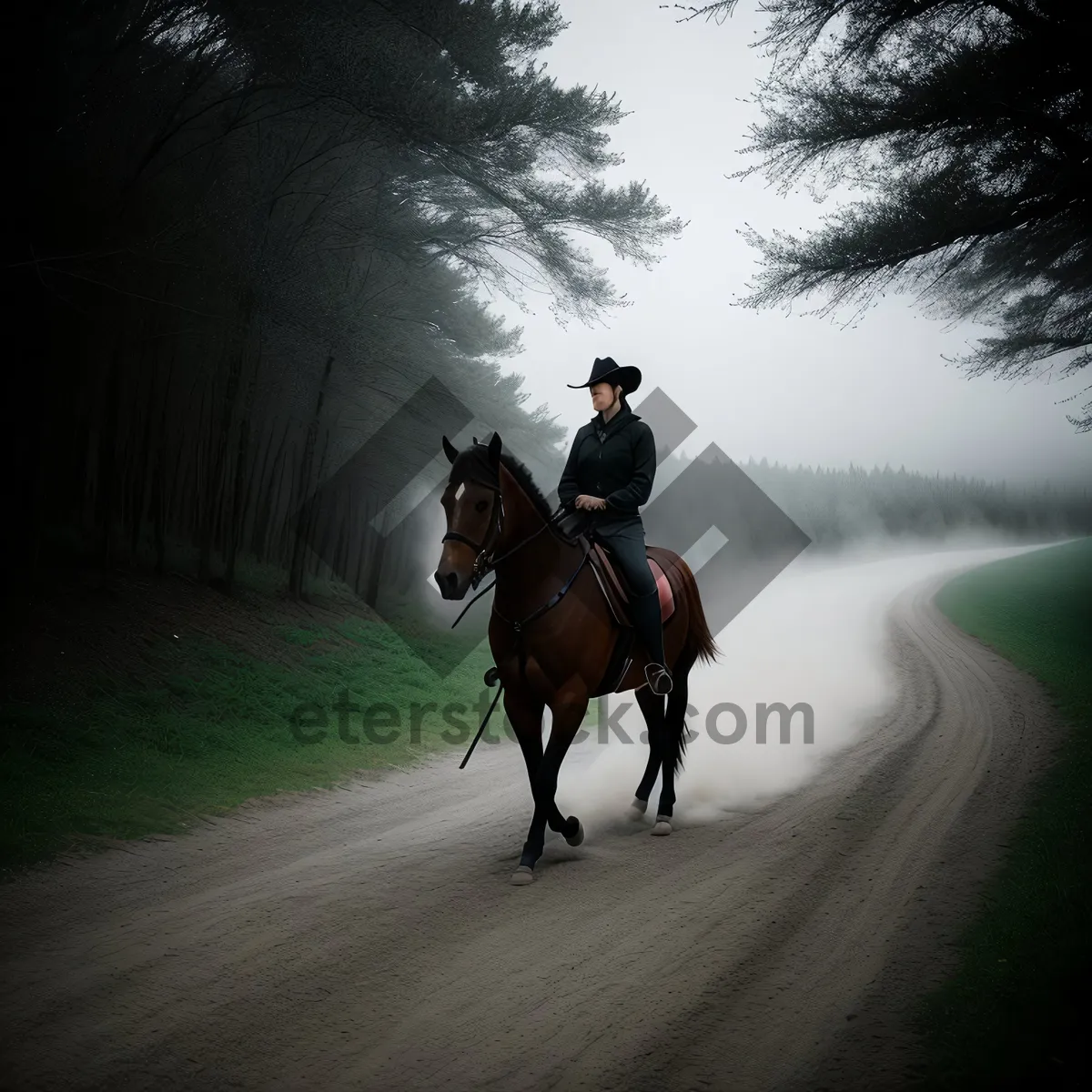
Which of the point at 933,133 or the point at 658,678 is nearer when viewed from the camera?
the point at 658,678

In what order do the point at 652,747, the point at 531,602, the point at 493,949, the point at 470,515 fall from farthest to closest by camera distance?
the point at 652,747
the point at 531,602
the point at 470,515
the point at 493,949

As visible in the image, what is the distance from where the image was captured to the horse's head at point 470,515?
195 inches

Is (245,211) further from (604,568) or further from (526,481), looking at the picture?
(604,568)

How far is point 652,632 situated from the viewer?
20.9 feet

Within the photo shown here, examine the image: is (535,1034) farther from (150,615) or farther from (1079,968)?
(150,615)

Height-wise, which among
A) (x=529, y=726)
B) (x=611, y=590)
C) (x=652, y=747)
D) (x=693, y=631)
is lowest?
(x=652, y=747)

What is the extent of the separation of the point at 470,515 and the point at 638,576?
171cm

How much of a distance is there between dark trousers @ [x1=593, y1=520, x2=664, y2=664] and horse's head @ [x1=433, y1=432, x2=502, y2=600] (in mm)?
1243

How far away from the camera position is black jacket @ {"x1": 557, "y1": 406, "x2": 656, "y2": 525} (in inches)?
236

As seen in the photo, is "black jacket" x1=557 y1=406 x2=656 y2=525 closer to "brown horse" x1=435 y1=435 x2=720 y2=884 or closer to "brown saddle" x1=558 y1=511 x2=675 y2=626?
"brown saddle" x1=558 y1=511 x2=675 y2=626

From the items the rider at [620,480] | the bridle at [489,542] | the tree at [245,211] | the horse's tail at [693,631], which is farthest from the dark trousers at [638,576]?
the tree at [245,211]

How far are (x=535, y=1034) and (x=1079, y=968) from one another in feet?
8.87

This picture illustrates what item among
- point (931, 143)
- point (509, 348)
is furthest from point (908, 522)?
point (931, 143)

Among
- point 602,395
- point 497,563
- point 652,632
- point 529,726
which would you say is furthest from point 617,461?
point 529,726
